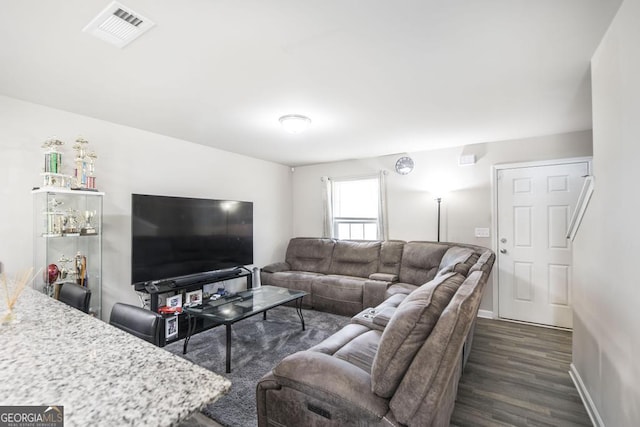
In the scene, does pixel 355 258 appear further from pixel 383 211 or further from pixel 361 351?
pixel 361 351

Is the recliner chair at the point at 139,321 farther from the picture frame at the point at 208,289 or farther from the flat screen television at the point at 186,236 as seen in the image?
the picture frame at the point at 208,289

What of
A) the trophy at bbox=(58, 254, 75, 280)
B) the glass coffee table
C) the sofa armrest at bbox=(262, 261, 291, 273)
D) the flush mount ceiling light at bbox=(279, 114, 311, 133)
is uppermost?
the flush mount ceiling light at bbox=(279, 114, 311, 133)

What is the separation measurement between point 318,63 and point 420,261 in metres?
3.07

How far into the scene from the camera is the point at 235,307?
2957 millimetres

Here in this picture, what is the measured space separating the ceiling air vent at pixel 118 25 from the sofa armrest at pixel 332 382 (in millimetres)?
2081

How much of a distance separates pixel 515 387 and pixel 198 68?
357cm

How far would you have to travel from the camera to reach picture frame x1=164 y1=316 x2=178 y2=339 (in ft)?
9.94

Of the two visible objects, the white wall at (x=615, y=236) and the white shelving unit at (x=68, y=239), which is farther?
the white shelving unit at (x=68, y=239)

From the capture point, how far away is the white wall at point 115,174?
2543mm

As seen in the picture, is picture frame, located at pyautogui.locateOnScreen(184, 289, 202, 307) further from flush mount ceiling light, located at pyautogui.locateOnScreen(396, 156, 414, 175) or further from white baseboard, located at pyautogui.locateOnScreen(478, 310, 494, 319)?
white baseboard, located at pyautogui.locateOnScreen(478, 310, 494, 319)

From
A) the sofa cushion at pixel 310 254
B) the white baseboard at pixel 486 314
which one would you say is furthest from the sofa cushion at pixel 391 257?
the white baseboard at pixel 486 314

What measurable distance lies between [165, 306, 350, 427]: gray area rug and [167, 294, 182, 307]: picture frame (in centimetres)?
43

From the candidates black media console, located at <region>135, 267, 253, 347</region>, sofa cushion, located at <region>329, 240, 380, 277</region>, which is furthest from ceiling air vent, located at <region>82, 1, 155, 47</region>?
sofa cushion, located at <region>329, 240, 380, 277</region>

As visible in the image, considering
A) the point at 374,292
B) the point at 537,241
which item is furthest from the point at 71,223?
the point at 537,241
